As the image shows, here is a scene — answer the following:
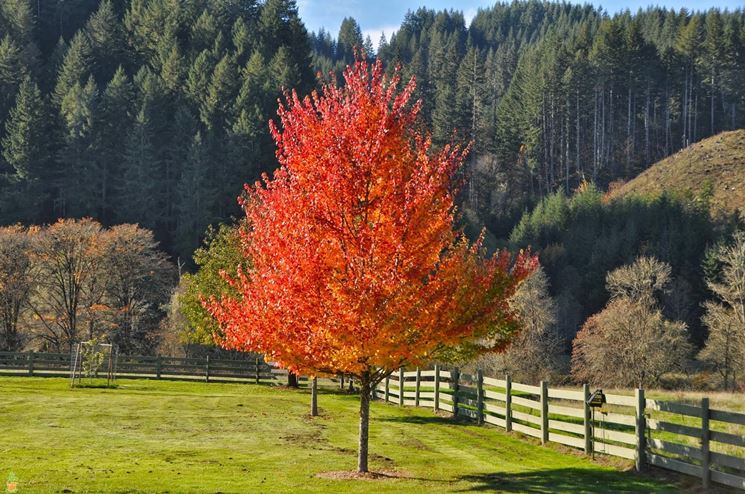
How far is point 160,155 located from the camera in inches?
4963

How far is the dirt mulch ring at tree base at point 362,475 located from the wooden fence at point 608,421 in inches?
217

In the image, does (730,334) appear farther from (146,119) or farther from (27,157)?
(27,157)

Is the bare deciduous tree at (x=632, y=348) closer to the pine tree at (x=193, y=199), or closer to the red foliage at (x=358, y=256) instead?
the red foliage at (x=358, y=256)

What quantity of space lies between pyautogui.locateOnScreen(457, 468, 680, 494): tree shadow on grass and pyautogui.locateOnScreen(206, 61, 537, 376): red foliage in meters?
3.10

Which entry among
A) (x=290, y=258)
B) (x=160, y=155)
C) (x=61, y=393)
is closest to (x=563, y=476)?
(x=290, y=258)

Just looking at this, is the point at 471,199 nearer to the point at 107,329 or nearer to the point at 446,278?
the point at 107,329

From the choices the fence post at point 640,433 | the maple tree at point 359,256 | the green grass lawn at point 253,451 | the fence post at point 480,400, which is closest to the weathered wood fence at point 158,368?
the green grass lawn at point 253,451

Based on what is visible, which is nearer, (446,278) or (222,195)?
(446,278)

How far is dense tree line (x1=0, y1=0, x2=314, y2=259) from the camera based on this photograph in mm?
→ 116812

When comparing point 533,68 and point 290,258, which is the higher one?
point 533,68

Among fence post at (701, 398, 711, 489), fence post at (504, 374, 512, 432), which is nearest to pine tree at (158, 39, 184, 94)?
fence post at (504, 374, 512, 432)

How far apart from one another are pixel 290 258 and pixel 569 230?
10829 cm

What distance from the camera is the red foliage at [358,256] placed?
16625 mm

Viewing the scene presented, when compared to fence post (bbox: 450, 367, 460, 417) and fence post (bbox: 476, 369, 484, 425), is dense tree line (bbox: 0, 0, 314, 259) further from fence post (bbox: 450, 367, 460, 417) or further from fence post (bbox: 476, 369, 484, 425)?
fence post (bbox: 476, 369, 484, 425)
